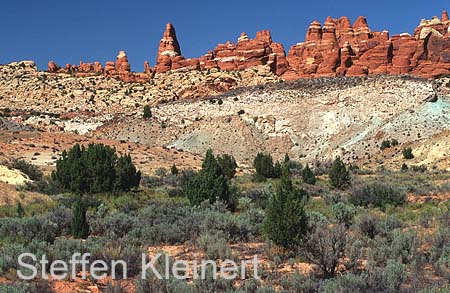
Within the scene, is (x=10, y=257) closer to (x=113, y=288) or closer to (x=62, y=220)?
(x=113, y=288)

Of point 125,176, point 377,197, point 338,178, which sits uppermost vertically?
point 125,176

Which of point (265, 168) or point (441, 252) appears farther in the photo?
point (265, 168)

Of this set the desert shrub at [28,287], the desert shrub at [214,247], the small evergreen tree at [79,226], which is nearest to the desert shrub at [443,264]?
the desert shrub at [214,247]

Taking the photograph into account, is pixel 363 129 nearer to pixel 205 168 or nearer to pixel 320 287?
pixel 205 168

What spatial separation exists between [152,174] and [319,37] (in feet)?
184

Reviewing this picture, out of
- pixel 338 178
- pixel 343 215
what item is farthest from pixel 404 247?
pixel 338 178

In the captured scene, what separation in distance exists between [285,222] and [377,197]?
912cm

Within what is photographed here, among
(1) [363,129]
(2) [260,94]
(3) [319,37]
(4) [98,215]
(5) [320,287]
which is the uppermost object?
(3) [319,37]

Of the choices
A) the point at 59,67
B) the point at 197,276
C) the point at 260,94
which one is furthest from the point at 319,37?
the point at 197,276

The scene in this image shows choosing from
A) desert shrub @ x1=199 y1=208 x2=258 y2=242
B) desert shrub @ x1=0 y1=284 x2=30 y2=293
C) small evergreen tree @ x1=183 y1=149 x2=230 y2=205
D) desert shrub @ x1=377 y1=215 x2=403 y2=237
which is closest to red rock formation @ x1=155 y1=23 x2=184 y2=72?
small evergreen tree @ x1=183 y1=149 x2=230 y2=205

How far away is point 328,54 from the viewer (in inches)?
3059

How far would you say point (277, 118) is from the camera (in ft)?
209

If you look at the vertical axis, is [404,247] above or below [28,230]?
below

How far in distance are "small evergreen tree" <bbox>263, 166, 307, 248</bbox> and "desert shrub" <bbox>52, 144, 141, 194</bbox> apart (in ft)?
44.0
